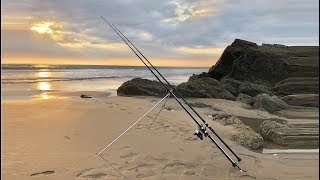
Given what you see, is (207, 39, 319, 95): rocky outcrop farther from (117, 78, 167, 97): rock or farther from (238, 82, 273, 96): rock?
(117, 78, 167, 97): rock

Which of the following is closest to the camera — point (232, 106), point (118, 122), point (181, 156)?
point (181, 156)

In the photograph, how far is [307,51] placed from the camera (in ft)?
22.7

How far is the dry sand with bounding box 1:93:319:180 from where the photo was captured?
4.74 meters

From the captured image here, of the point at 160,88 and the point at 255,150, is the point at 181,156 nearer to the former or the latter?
the point at 255,150

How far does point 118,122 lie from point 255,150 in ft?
10.3

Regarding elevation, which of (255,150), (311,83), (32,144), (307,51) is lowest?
(255,150)

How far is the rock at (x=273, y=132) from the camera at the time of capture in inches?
269

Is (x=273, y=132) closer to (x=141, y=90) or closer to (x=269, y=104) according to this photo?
(x=269, y=104)

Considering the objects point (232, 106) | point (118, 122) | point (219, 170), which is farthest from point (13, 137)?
point (232, 106)

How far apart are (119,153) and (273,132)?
11.0 ft

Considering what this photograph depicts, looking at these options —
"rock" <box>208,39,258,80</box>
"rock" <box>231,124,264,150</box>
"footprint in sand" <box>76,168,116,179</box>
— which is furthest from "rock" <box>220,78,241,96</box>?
"footprint in sand" <box>76,168,116,179</box>

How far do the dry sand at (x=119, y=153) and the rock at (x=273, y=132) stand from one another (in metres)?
0.78

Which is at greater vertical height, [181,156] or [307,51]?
[307,51]

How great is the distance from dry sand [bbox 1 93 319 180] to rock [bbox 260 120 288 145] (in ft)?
2.56
